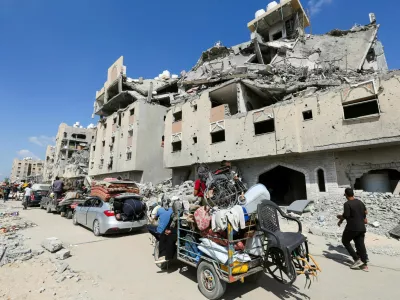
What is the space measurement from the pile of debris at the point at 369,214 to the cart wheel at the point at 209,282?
21.1 feet

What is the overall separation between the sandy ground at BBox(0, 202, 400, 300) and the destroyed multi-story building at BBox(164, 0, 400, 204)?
7179 mm

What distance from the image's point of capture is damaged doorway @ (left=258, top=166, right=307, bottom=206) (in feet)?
63.0

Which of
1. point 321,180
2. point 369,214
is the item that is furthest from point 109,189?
point 321,180

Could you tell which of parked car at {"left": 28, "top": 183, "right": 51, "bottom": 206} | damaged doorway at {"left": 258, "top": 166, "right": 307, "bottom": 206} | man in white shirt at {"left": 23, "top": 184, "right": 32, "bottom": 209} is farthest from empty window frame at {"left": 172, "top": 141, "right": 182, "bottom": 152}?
man in white shirt at {"left": 23, "top": 184, "right": 32, "bottom": 209}

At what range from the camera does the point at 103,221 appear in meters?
8.48

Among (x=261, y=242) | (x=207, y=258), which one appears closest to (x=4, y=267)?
(x=207, y=258)

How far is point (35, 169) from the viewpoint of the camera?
96.4 metres

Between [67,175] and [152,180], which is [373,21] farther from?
[67,175]

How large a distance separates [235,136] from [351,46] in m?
19.0

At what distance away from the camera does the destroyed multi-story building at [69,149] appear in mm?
44688

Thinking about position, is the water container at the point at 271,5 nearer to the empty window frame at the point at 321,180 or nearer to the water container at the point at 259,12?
the water container at the point at 259,12

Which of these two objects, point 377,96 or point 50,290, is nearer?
point 50,290

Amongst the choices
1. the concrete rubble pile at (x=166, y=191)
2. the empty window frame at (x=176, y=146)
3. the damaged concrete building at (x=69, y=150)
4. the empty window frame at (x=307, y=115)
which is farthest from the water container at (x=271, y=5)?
the damaged concrete building at (x=69, y=150)

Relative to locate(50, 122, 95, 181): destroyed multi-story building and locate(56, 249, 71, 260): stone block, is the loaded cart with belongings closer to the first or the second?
locate(56, 249, 71, 260): stone block
